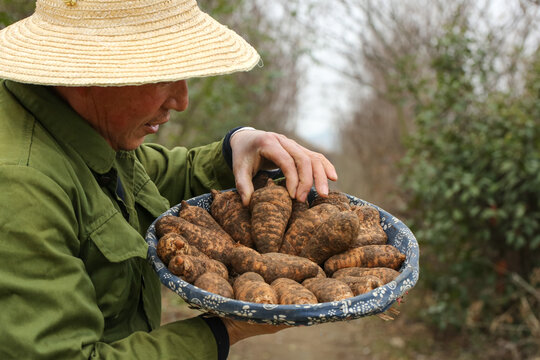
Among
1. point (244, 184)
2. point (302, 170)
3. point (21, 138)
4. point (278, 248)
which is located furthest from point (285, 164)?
point (21, 138)

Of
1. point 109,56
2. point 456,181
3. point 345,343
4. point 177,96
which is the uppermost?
point 109,56

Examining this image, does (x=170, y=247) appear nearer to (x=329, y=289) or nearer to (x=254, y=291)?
(x=254, y=291)

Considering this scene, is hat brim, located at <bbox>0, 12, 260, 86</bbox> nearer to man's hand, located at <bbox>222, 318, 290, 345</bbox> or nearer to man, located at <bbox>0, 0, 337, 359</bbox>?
man, located at <bbox>0, 0, 337, 359</bbox>

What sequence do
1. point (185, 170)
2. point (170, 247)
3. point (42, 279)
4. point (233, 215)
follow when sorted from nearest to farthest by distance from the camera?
point (42, 279)
point (170, 247)
point (233, 215)
point (185, 170)

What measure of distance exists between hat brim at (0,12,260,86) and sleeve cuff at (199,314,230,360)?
70 cm

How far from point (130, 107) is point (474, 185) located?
12.2ft

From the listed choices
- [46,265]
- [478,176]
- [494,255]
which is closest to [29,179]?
[46,265]

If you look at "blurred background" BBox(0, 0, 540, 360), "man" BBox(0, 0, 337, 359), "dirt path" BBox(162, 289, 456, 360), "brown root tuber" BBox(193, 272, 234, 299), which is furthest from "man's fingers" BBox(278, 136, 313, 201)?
"dirt path" BBox(162, 289, 456, 360)

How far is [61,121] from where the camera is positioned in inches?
64.2

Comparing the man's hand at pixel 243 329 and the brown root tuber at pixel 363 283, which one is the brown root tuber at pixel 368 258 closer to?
the brown root tuber at pixel 363 283

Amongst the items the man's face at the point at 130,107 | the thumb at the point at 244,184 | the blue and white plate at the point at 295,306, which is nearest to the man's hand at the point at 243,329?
the blue and white plate at the point at 295,306

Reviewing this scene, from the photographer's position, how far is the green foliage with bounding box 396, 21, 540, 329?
4.55m

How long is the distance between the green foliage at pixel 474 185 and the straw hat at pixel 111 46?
335cm

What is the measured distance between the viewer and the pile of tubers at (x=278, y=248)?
1.61 m
